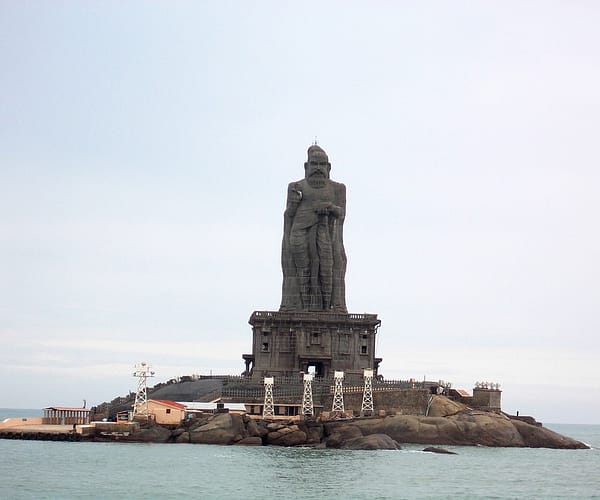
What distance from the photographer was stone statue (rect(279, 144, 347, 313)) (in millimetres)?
106625

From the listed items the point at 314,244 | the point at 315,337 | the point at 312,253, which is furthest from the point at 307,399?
the point at 314,244

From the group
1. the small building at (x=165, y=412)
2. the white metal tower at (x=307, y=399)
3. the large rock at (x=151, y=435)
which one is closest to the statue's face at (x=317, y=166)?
the white metal tower at (x=307, y=399)

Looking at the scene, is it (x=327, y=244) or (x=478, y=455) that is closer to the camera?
(x=478, y=455)

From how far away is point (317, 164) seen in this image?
107 meters

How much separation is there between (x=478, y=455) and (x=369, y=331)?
27814 millimetres

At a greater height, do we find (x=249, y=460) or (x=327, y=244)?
(x=327, y=244)

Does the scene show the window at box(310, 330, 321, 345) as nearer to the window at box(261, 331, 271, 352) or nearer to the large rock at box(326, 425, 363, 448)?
the window at box(261, 331, 271, 352)

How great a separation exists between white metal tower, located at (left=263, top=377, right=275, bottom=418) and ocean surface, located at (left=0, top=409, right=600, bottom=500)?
909 centimetres

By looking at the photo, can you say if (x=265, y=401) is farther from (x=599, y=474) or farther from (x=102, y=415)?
(x=599, y=474)

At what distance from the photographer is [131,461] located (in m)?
67.8

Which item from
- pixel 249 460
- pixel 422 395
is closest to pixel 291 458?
pixel 249 460

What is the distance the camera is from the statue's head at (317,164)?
107000 mm

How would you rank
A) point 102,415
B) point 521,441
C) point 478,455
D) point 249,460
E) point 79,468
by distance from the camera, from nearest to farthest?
point 79,468
point 249,460
point 478,455
point 521,441
point 102,415

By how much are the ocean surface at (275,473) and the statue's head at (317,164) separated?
32.4m
